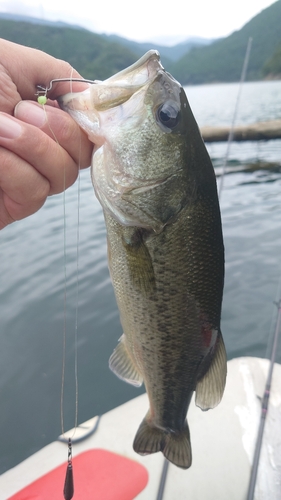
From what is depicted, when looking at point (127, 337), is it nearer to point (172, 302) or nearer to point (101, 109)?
point (172, 302)

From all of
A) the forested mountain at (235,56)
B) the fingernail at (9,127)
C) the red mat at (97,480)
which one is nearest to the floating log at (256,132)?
the red mat at (97,480)

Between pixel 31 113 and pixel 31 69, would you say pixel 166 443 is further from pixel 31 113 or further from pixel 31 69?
pixel 31 69

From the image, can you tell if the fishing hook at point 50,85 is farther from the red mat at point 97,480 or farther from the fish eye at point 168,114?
the red mat at point 97,480

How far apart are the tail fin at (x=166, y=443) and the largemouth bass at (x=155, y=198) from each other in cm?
58

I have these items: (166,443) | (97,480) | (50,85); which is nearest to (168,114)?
(50,85)

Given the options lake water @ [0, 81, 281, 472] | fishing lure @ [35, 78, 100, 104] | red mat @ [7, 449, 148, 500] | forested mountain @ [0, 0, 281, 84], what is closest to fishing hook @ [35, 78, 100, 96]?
fishing lure @ [35, 78, 100, 104]

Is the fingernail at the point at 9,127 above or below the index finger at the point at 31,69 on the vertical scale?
below

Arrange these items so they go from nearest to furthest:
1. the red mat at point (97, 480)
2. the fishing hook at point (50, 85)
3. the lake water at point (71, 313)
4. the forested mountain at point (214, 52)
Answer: the fishing hook at point (50, 85) < the red mat at point (97, 480) < the lake water at point (71, 313) < the forested mountain at point (214, 52)

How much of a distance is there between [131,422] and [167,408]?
1402mm

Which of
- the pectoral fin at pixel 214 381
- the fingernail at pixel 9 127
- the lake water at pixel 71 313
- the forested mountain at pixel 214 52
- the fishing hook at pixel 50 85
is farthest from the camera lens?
the forested mountain at pixel 214 52

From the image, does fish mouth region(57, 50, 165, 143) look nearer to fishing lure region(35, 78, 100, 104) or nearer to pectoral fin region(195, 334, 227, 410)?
fishing lure region(35, 78, 100, 104)

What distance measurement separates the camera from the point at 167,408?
73.5 inches

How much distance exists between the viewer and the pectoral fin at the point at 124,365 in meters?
1.88

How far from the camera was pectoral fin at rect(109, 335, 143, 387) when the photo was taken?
188 cm
